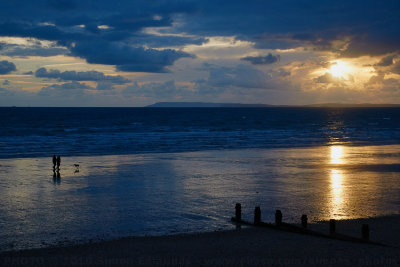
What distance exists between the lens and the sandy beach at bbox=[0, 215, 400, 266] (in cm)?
1211

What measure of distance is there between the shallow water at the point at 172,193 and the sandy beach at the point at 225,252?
1.17m

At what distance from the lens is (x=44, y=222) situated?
1683 cm

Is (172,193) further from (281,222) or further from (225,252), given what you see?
(225,252)

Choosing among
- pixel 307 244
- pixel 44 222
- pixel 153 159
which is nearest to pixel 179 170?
pixel 153 159

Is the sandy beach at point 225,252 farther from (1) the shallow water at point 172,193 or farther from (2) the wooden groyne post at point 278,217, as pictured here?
(1) the shallow water at point 172,193

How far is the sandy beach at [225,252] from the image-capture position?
39.7ft

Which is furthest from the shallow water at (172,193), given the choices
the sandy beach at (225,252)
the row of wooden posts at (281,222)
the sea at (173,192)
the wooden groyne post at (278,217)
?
the wooden groyne post at (278,217)

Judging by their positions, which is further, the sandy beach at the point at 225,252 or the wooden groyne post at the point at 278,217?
the wooden groyne post at the point at 278,217

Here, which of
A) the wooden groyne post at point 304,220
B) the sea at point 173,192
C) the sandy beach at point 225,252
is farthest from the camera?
the sea at point 173,192

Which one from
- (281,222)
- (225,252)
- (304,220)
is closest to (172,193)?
(281,222)

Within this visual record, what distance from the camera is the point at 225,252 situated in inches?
510

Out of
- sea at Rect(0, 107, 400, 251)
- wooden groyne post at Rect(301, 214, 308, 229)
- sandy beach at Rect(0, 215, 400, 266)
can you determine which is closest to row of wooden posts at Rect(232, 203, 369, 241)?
wooden groyne post at Rect(301, 214, 308, 229)

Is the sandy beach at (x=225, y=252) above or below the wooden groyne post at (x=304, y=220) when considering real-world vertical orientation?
below

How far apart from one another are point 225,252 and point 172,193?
980cm
